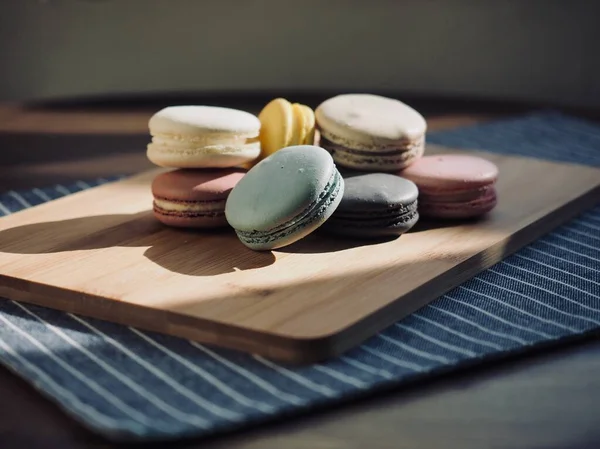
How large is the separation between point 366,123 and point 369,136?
0.03 metres

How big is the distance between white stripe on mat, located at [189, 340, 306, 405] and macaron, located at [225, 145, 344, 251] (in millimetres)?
227

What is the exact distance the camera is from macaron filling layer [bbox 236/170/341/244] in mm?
1250

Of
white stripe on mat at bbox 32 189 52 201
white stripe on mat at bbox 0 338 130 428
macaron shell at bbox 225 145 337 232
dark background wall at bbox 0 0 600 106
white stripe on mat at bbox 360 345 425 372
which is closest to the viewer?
white stripe on mat at bbox 0 338 130 428

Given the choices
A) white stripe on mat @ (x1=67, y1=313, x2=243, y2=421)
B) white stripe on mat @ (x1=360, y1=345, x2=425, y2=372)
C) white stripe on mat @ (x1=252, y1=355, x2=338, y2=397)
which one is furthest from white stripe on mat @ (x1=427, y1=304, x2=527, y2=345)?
white stripe on mat @ (x1=67, y1=313, x2=243, y2=421)

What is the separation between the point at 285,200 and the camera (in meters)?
1.24

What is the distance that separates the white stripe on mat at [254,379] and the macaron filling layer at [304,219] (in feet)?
0.75

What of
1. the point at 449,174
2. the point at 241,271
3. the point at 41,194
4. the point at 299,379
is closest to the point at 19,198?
the point at 41,194

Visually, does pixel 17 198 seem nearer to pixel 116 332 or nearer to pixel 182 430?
pixel 116 332

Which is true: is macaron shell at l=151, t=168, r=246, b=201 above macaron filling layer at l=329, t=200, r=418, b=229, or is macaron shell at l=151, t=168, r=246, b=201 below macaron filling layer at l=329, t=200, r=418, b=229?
above

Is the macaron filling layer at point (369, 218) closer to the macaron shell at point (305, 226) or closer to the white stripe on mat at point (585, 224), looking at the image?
the macaron shell at point (305, 226)

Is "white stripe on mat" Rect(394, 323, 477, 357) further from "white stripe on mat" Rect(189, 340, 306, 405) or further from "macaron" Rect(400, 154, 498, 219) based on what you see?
"macaron" Rect(400, 154, 498, 219)

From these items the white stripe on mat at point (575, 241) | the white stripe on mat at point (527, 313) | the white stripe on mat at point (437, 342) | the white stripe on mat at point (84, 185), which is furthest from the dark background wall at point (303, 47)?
the white stripe on mat at point (437, 342)

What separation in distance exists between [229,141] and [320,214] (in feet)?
0.65

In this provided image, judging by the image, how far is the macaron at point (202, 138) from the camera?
1367 mm
